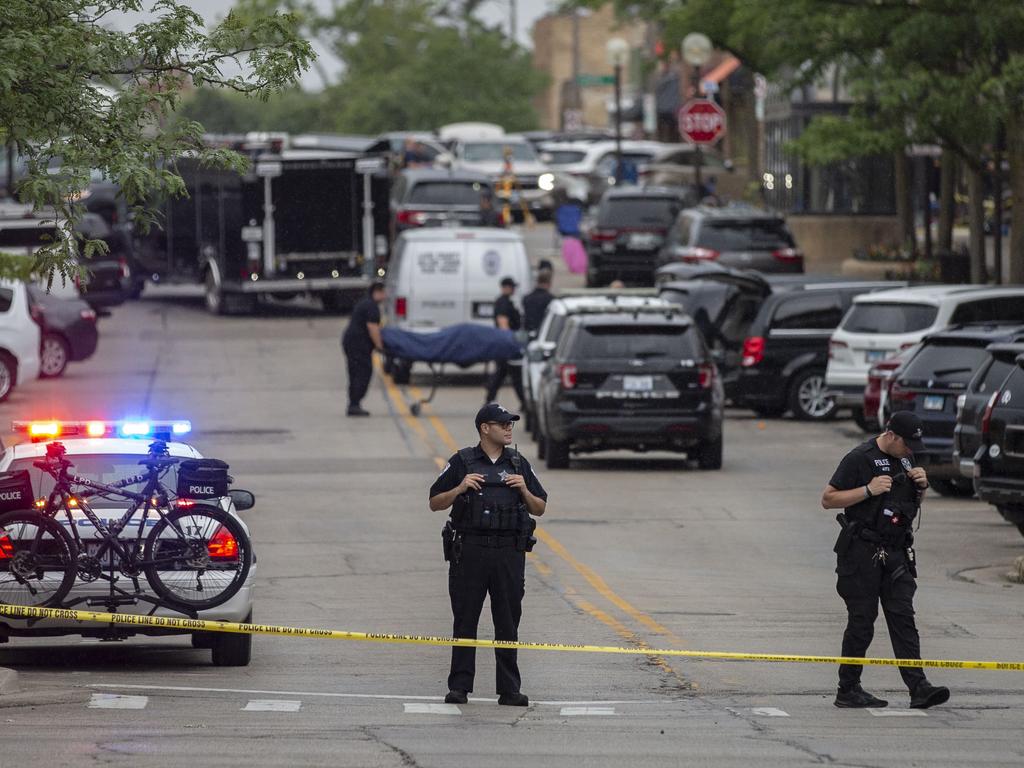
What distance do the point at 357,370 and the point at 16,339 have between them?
5.07 m

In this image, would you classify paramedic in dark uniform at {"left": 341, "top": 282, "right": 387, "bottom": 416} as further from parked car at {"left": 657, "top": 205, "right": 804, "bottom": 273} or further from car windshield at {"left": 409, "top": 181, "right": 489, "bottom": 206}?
car windshield at {"left": 409, "top": 181, "right": 489, "bottom": 206}

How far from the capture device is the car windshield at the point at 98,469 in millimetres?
12898

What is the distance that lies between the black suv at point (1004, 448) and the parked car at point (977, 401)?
2.67 ft

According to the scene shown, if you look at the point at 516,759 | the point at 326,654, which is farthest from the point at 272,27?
the point at 516,759

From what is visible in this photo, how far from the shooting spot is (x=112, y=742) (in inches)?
401

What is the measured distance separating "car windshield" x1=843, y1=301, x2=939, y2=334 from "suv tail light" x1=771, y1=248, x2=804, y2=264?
1200 cm

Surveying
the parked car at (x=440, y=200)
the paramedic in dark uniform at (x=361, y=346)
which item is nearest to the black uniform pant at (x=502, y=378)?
the paramedic in dark uniform at (x=361, y=346)

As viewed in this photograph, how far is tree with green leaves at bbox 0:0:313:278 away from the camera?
12.1 meters

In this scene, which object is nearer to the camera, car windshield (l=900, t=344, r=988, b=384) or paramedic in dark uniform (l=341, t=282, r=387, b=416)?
car windshield (l=900, t=344, r=988, b=384)

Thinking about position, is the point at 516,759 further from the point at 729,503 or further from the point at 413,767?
the point at 729,503

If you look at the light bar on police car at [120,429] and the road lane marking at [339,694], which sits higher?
the light bar on police car at [120,429]

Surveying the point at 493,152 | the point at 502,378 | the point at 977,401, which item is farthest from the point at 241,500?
the point at 493,152

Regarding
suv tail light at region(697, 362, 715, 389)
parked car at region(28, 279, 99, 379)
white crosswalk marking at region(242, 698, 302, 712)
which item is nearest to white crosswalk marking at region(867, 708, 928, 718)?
white crosswalk marking at region(242, 698, 302, 712)

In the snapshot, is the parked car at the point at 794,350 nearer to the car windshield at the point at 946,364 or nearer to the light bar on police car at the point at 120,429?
the car windshield at the point at 946,364
